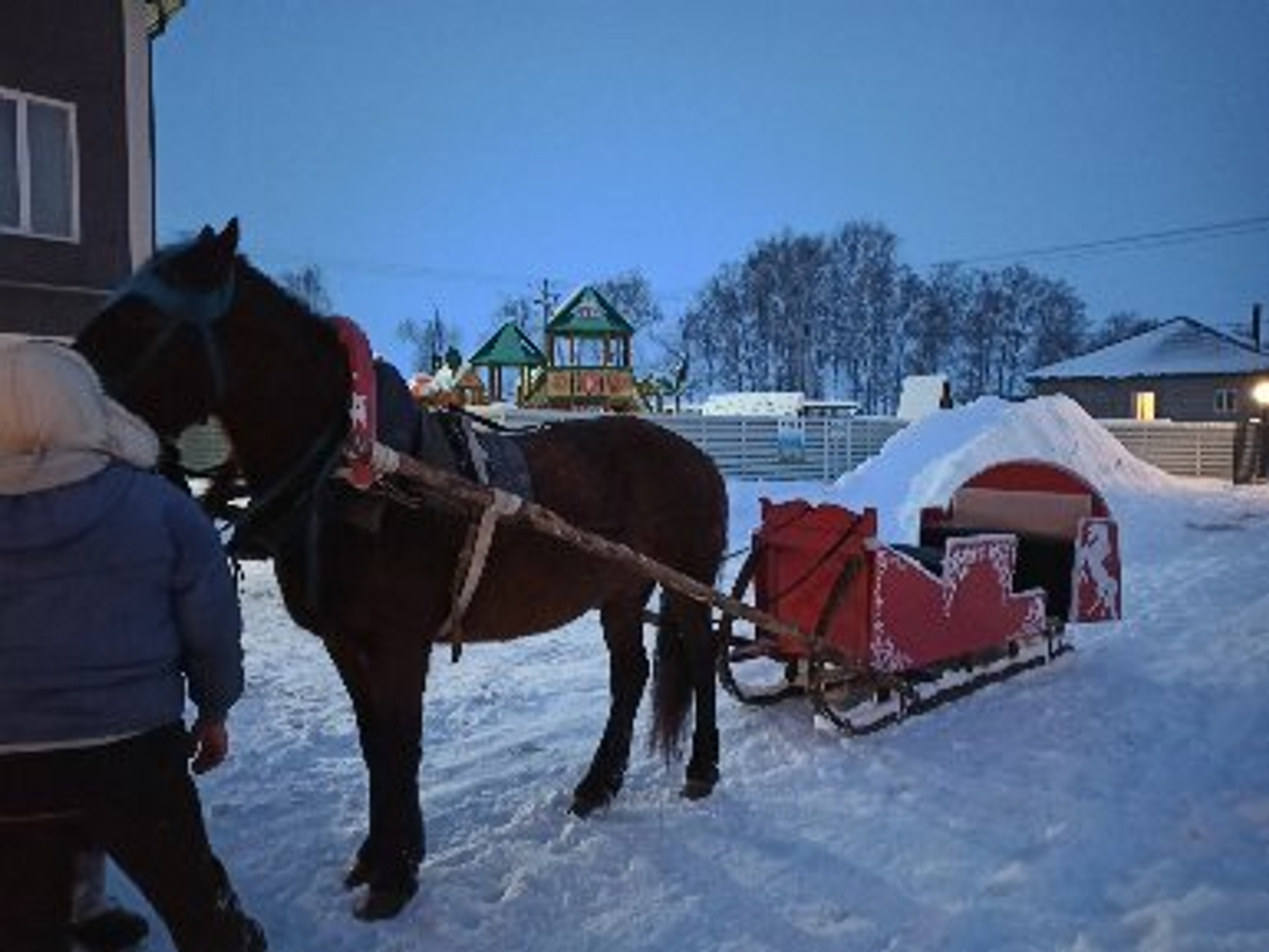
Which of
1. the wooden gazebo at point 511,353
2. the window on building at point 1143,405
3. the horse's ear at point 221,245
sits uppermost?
the wooden gazebo at point 511,353

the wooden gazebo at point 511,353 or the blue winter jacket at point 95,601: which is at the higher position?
the wooden gazebo at point 511,353

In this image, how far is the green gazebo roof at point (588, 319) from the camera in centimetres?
2370

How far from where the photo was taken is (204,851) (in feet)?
7.66

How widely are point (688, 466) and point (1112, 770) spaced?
7.81ft

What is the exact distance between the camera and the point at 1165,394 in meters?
46.3

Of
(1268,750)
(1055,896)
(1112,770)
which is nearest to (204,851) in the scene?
(1055,896)

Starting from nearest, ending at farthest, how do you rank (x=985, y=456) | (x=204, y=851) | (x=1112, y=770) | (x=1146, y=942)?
(x=204, y=851) → (x=1146, y=942) → (x=1112, y=770) → (x=985, y=456)

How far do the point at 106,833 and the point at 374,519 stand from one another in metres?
1.34

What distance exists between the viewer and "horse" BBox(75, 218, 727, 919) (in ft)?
9.50

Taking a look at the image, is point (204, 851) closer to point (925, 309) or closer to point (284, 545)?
point (284, 545)

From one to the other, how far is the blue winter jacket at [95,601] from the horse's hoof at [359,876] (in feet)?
5.19

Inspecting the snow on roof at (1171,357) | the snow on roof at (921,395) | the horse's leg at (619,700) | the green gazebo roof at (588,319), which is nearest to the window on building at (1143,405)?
the snow on roof at (1171,357)

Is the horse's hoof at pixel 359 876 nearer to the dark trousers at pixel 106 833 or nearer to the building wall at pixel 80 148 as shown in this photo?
the dark trousers at pixel 106 833

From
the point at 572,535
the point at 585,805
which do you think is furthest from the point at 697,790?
the point at 572,535
